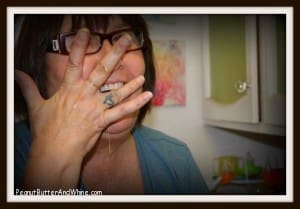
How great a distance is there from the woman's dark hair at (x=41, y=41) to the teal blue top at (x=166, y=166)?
0.35ft

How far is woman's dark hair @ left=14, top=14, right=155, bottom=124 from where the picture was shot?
5.79 ft

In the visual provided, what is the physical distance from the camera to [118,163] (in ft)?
5.98

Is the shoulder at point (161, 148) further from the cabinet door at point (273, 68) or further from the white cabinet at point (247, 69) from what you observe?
the cabinet door at point (273, 68)

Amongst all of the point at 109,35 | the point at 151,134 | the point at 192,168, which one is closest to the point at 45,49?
the point at 109,35

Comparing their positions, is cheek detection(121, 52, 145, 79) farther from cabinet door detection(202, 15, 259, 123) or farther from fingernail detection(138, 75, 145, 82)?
cabinet door detection(202, 15, 259, 123)

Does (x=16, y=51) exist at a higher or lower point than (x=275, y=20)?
lower

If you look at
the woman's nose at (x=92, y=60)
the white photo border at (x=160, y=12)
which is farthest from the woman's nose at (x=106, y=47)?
the white photo border at (x=160, y=12)

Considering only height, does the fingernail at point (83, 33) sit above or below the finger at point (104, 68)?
above

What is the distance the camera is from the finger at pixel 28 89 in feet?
5.84

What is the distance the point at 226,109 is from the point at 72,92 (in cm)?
60

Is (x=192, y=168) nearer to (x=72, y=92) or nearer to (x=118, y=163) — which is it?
(x=118, y=163)

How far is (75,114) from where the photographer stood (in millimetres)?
1761

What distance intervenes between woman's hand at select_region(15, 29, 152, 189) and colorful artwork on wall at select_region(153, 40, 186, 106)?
0.08 m

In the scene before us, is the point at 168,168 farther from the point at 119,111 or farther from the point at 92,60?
the point at 92,60
